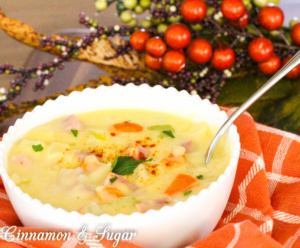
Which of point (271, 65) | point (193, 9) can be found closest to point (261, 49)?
point (271, 65)

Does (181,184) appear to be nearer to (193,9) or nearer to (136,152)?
(136,152)

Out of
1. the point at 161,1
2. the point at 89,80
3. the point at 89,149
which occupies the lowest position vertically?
the point at 89,80

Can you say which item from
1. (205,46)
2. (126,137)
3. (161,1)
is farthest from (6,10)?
(126,137)

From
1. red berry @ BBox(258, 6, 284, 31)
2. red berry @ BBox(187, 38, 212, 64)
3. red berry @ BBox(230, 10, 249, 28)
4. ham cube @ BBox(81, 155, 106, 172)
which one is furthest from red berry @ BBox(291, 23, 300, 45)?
ham cube @ BBox(81, 155, 106, 172)

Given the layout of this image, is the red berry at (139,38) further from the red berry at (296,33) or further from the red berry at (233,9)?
the red berry at (296,33)

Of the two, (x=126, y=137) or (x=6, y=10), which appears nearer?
(x=126, y=137)

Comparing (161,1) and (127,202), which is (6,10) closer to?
(161,1)
